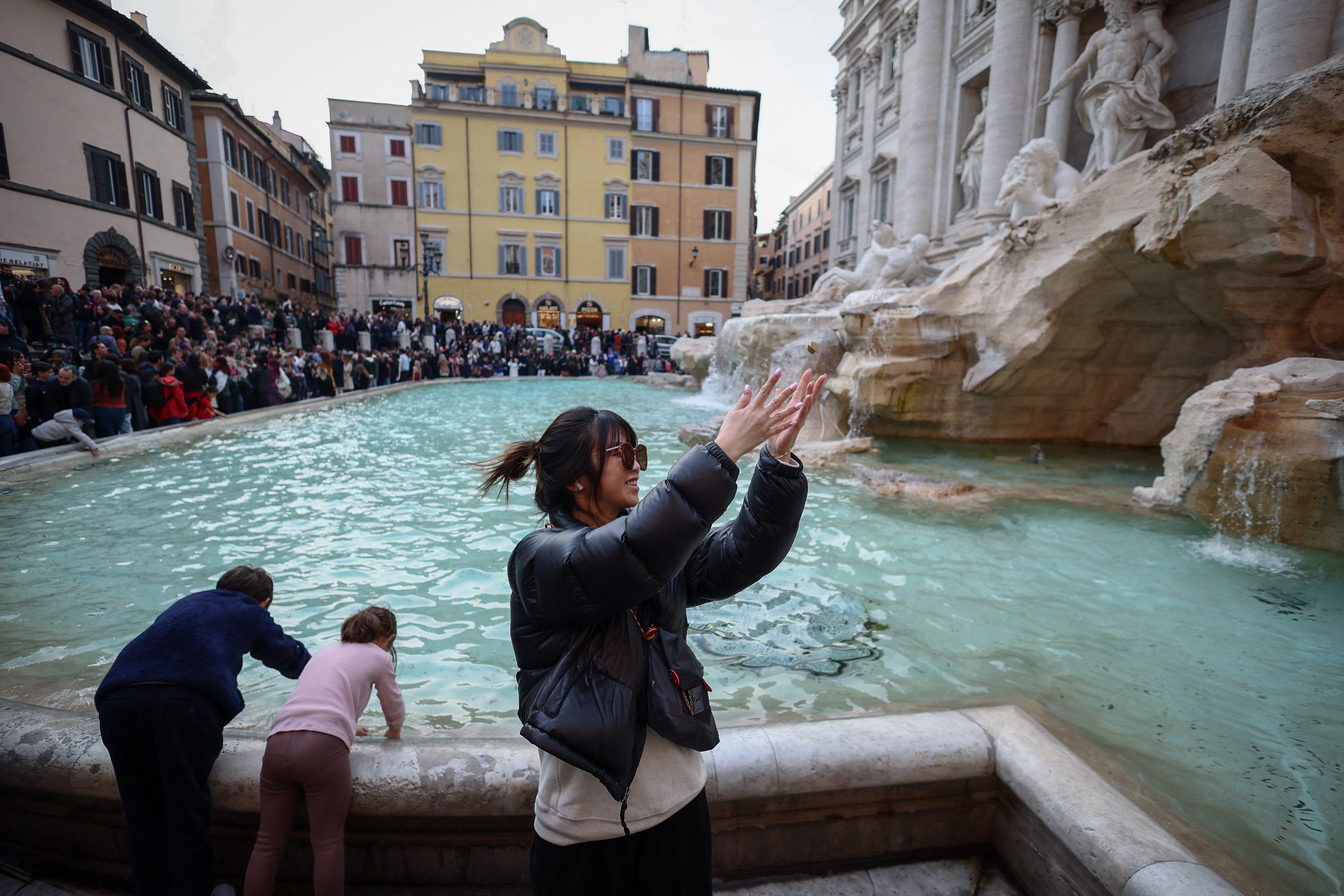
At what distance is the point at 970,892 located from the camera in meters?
2.14

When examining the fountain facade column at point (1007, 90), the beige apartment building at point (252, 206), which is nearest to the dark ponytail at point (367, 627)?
the fountain facade column at point (1007, 90)

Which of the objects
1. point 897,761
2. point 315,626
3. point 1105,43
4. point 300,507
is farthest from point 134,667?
point 1105,43

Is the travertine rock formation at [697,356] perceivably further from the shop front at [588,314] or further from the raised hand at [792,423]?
the shop front at [588,314]

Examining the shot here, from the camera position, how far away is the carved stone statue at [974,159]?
56.4 feet

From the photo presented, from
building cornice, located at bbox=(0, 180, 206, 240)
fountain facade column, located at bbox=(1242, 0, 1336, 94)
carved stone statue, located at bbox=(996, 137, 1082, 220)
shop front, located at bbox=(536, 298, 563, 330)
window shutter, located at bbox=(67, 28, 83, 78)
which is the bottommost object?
shop front, located at bbox=(536, 298, 563, 330)

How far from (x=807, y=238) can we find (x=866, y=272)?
3787 cm

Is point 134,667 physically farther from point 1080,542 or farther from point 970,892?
point 1080,542

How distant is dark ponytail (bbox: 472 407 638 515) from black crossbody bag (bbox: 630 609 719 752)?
0.30 meters

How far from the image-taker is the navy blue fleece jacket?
80.1 inches

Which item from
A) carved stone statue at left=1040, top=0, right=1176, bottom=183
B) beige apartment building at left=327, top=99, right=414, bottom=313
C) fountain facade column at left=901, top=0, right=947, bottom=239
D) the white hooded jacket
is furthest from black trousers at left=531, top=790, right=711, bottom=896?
beige apartment building at left=327, top=99, right=414, bottom=313

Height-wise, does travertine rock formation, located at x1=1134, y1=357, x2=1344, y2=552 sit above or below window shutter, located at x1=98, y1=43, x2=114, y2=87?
below

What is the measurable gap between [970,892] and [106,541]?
640cm

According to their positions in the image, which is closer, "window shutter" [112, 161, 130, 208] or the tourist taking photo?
the tourist taking photo

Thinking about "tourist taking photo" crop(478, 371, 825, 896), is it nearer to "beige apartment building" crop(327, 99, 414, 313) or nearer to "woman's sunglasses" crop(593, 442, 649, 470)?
"woman's sunglasses" crop(593, 442, 649, 470)
